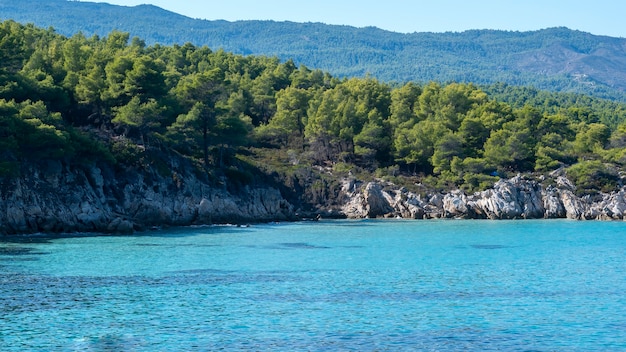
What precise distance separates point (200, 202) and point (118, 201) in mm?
7792

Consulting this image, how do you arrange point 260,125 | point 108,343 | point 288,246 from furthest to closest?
point 260,125
point 288,246
point 108,343

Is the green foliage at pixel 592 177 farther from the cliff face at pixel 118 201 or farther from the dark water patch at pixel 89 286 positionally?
the dark water patch at pixel 89 286

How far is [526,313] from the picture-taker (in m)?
25.8

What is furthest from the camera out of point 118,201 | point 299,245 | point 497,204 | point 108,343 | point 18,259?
point 497,204

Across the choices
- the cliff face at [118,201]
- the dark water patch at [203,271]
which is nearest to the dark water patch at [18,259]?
the dark water patch at [203,271]

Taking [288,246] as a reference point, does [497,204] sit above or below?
above

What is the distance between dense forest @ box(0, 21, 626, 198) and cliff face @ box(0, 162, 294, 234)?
126 cm

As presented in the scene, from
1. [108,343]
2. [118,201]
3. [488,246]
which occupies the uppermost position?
[118,201]

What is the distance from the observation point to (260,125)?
90375 millimetres

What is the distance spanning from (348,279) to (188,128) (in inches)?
1451

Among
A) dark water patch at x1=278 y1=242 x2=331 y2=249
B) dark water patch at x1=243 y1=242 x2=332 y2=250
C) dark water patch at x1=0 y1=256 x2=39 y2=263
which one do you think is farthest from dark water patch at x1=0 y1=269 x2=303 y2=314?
dark water patch at x1=278 y1=242 x2=331 y2=249

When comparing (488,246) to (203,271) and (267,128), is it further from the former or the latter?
(267,128)

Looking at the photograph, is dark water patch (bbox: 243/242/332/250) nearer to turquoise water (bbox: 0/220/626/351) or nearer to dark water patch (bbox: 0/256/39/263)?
turquoise water (bbox: 0/220/626/351)

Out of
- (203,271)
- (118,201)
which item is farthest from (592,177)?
(203,271)
